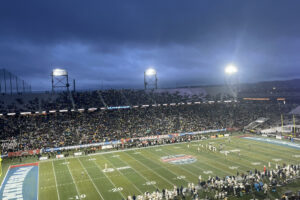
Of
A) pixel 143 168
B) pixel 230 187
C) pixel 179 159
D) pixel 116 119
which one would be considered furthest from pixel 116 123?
pixel 230 187

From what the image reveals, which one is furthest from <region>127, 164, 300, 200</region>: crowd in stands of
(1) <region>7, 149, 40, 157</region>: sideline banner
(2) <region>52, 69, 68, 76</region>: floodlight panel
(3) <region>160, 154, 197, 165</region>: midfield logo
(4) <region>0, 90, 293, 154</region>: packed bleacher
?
(2) <region>52, 69, 68, 76</region>: floodlight panel

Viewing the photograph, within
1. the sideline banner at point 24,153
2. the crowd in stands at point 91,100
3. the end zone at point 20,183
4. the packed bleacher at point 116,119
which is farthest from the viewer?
the crowd in stands at point 91,100

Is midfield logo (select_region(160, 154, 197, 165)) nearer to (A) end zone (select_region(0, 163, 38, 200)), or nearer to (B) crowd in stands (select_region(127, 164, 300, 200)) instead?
(B) crowd in stands (select_region(127, 164, 300, 200))

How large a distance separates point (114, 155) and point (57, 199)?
1471 centimetres

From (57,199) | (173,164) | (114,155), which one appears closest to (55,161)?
(114,155)

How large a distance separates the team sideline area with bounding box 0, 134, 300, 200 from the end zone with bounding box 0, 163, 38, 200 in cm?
12

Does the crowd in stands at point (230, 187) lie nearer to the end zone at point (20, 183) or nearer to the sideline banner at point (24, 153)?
the end zone at point (20, 183)

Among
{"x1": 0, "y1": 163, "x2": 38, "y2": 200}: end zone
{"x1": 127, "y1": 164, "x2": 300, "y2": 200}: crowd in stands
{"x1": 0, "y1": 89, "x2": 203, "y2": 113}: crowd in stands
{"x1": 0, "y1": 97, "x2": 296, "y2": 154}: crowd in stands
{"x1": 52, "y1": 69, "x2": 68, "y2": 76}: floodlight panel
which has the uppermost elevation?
{"x1": 52, "y1": 69, "x2": 68, "y2": 76}: floodlight panel

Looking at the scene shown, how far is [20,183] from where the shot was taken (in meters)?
22.8

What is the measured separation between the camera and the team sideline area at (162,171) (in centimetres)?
1938

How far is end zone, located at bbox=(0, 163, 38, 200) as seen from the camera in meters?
19.7

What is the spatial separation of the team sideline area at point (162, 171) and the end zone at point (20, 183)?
0.12 metres

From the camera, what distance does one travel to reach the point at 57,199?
62.1 ft

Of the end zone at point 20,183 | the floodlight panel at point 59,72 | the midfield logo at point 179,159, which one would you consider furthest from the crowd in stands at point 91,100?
the midfield logo at point 179,159
